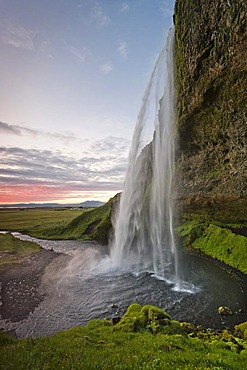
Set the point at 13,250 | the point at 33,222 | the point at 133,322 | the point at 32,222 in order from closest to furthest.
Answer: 1. the point at 133,322
2. the point at 13,250
3. the point at 33,222
4. the point at 32,222

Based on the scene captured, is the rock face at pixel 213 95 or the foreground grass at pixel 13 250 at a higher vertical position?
the rock face at pixel 213 95

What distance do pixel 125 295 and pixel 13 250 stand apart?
3526 cm

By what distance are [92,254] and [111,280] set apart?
18.5 meters

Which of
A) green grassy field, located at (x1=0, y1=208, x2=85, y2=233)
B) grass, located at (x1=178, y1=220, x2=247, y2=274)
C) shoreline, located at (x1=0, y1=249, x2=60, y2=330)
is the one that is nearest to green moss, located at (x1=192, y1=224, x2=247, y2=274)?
grass, located at (x1=178, y1=220, x2=247, y2=274)

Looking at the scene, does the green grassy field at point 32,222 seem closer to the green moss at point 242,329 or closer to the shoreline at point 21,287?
the shoreline at point 21,287

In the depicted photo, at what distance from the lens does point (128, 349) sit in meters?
11.1

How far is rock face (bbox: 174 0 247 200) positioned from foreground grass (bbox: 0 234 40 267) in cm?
3433

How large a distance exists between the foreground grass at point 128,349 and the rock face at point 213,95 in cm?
1597

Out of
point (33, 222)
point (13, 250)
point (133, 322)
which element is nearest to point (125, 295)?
point (133, 322)

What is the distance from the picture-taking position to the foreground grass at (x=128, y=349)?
30.9 ft

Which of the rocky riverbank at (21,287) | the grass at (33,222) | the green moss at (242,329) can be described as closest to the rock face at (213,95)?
the green moss at (242,329)

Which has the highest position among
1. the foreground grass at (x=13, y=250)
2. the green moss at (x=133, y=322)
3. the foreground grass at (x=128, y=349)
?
the foreground grass at (x=128, y=349)

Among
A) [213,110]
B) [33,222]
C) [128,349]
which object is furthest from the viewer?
[33,222]

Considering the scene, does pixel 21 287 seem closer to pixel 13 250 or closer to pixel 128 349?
pixel 128 349
